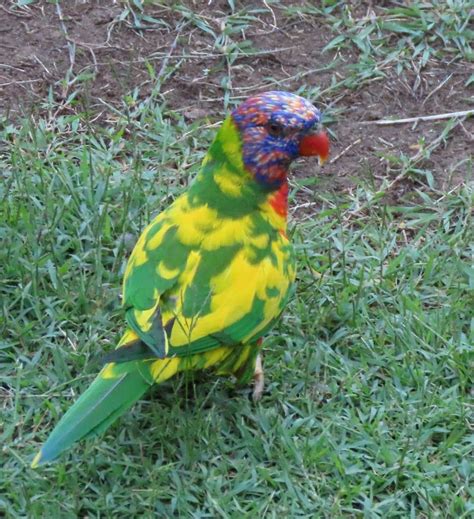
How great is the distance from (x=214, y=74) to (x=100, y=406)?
86.5 inches

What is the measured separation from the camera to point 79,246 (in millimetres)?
3977

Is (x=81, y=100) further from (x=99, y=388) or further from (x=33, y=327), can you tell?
(x=99, y=388)

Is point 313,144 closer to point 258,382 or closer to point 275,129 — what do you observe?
point 275,129

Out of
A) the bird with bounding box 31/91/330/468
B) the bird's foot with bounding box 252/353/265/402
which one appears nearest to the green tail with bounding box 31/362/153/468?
the bird with bounding box 31/91/330/468

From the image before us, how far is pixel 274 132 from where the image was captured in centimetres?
342

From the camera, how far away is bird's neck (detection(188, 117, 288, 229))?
11.3ft

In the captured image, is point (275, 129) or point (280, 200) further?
point (280, 200)

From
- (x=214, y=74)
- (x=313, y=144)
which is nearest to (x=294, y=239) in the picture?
(x=313, y=144)

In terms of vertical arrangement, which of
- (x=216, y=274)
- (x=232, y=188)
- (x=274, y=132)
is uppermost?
(x=274, y=132)

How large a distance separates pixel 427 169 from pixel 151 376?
183 cm

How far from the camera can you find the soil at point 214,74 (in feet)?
14.9

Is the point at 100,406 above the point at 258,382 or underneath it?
above

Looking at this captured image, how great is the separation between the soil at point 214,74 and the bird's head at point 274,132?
3.11 feet

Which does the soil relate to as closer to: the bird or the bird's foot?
the bird
